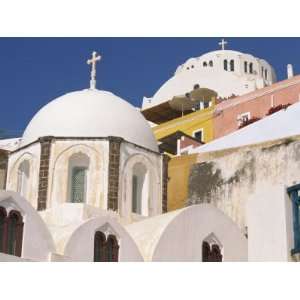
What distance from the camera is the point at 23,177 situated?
1864cm

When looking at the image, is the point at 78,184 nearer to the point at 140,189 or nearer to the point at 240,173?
the point at 140,189

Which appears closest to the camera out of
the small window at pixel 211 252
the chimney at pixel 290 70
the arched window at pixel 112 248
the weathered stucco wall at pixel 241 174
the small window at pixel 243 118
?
the arched window at pixel 112 248

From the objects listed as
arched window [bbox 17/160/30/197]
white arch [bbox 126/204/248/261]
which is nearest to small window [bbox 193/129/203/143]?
arched window [bbox 17/160/30/197]

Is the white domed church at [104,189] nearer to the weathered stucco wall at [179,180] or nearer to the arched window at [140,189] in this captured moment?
the arched window at [140,189]

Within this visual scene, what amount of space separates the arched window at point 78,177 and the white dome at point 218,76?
62.6 feet

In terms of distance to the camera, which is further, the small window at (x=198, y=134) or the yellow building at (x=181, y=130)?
the small window at (x=198, y=134)

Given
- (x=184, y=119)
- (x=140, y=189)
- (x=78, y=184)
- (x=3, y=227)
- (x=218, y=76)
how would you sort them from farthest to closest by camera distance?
(x=218, y=76), (x=184, y=119), (x=140, y=189), (x=78, y=184), (x=3, y=227)

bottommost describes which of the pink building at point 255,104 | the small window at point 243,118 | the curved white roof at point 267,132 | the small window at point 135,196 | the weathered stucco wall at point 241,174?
the small window at point 135,196

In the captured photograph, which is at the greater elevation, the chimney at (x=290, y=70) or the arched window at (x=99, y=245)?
the chimney at (x=290, y=70)

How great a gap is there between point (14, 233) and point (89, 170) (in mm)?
3988

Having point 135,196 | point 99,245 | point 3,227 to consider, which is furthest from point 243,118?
point 3,227

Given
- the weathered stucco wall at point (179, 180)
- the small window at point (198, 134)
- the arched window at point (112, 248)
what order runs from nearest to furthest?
the arched window at point (112, 248), the weathered stucco wall at point (179, 180), the small window at point (198, 134)

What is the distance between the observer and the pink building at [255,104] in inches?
1114

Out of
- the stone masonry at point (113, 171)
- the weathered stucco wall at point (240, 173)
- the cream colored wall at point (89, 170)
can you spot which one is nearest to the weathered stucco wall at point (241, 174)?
the weathered stucco wall at point (240, 173)
